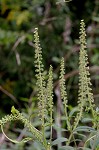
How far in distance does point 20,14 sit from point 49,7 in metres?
0.22

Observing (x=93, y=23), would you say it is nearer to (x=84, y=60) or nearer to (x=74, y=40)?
(x=74, y=40)

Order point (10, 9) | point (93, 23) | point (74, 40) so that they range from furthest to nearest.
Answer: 1. point (10, 9)
2. point (74, 40)
3. point (93, 23)

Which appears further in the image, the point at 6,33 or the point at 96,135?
the point at 6,33

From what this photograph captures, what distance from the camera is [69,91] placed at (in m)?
2.75

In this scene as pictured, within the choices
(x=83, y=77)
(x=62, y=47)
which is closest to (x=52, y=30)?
(x=62, y=47)

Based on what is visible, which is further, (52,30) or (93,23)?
(52,30)

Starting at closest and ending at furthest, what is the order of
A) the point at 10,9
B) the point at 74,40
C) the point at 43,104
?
the point at 43,104 < the point at 74,40 < the point at 10,9

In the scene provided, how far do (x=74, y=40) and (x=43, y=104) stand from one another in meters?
2.24

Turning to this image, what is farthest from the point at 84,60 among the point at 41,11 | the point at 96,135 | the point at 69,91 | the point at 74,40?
the point at 41,11

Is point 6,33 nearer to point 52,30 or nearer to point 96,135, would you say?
point 52,30

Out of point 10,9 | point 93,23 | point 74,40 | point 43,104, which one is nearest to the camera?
point 43,104

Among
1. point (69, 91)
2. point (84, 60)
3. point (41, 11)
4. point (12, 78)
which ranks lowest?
point (84, 60)

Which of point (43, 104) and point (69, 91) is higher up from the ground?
point (69, 91)

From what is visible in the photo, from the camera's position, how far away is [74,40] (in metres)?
2.94
